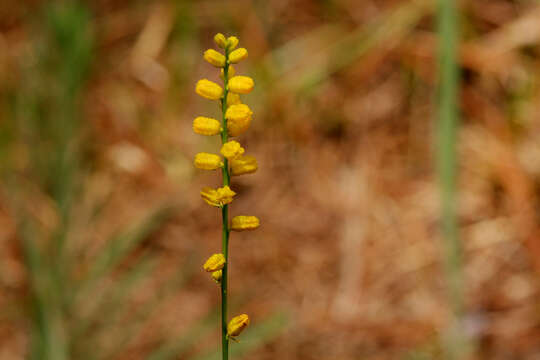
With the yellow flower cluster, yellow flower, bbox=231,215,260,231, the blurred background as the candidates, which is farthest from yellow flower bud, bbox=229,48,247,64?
the blurred background

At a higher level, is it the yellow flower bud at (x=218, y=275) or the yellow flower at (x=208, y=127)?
the yellow flower at (x=208, y=127)

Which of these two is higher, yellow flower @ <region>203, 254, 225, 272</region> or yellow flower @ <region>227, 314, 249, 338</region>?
yellow flower @ <region>203, 254, 225, 272</region>

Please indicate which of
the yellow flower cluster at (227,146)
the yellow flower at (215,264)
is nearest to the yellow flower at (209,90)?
the yellow flower cluster at (227,146)

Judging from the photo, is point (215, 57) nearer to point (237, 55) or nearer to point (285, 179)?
point (237, 55)

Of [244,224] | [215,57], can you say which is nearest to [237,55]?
[215,57]

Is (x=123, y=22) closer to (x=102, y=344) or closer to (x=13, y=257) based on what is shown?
(x=13, y=257)

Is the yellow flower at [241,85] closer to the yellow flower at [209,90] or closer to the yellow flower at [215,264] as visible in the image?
the yellow flower at [209,90]

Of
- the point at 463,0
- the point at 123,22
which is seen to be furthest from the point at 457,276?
the point at 123,22

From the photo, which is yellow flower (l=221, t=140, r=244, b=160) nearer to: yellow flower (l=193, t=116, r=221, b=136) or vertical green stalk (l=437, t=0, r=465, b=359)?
yellow flower (l=193, t=116, r=221, b=136)

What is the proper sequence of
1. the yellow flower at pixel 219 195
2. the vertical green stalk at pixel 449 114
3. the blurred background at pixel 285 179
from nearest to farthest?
the yellow flower at pixel 219 195
the vertical green stalk at pixel 449 114
the blurred background at pixel 285 179
